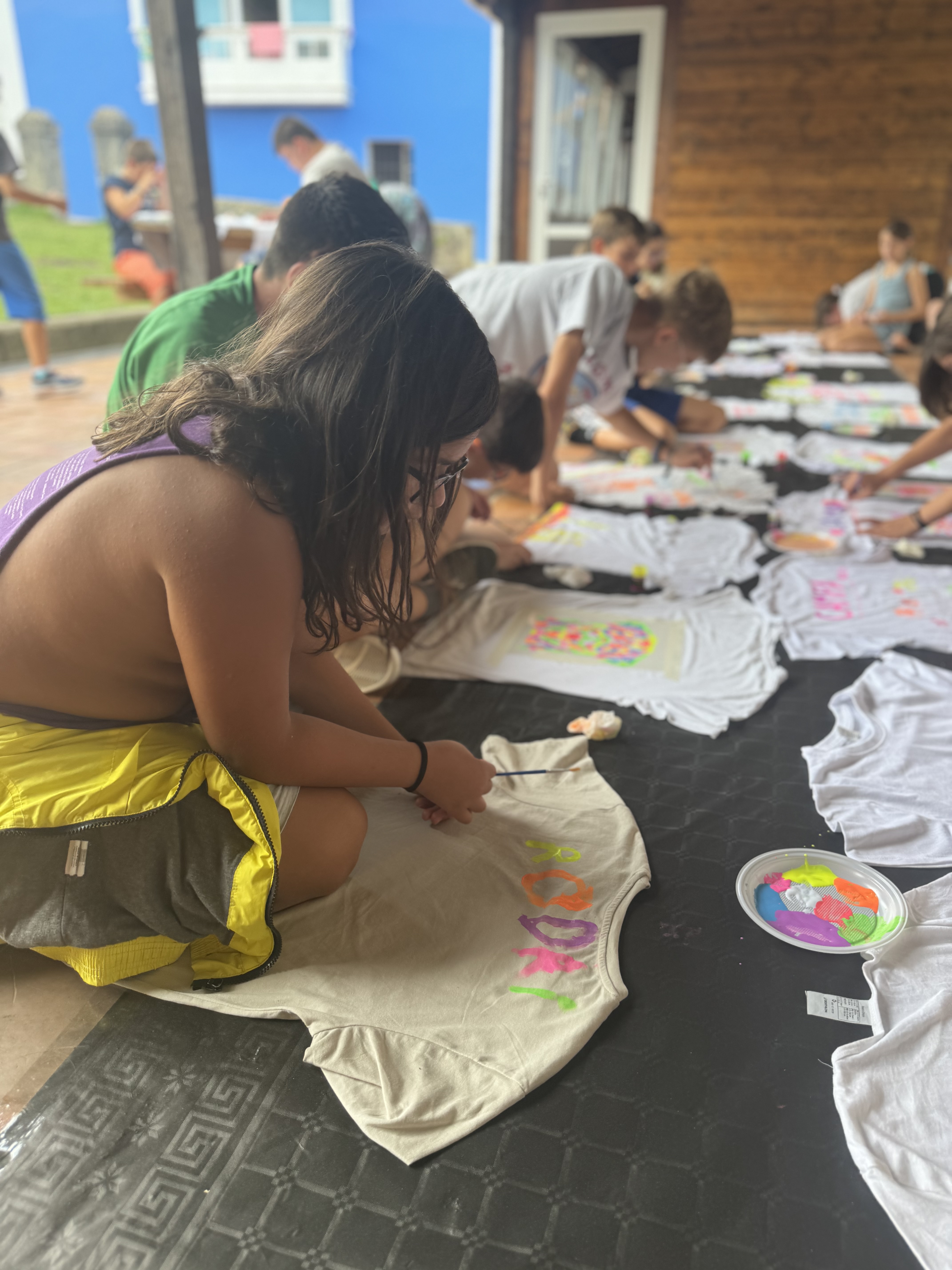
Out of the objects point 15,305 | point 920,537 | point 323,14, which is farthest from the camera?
point 323,14

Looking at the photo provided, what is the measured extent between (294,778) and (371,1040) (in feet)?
1.00

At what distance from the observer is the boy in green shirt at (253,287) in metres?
1.47

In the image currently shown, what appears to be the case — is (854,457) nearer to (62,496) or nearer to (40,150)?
(62,496)

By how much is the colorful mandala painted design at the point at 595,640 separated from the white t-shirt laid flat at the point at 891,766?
16.0 inches

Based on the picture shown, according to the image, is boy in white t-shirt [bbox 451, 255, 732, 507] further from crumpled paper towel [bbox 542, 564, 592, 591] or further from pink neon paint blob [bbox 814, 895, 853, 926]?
pink neon paint blob [bbox 814, 895, 853, 926]

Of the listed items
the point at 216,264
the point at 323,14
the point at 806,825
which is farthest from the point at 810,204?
the point at 323,14

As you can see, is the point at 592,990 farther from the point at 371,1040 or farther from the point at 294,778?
the point at 294,778

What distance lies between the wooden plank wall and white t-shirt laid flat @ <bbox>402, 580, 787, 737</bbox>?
20.4 feet

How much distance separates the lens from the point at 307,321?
0.85 m

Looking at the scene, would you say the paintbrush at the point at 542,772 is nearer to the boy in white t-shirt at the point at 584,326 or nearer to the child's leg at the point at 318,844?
the child's leg at the point at 318,844

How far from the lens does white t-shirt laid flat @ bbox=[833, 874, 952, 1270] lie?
78cm

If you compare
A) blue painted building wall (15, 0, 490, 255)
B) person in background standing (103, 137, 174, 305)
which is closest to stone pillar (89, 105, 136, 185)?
blue painted building wall (15, 0, 490, 255)

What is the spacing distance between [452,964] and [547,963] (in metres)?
0.11

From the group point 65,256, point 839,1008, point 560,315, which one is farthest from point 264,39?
point 839,1008
